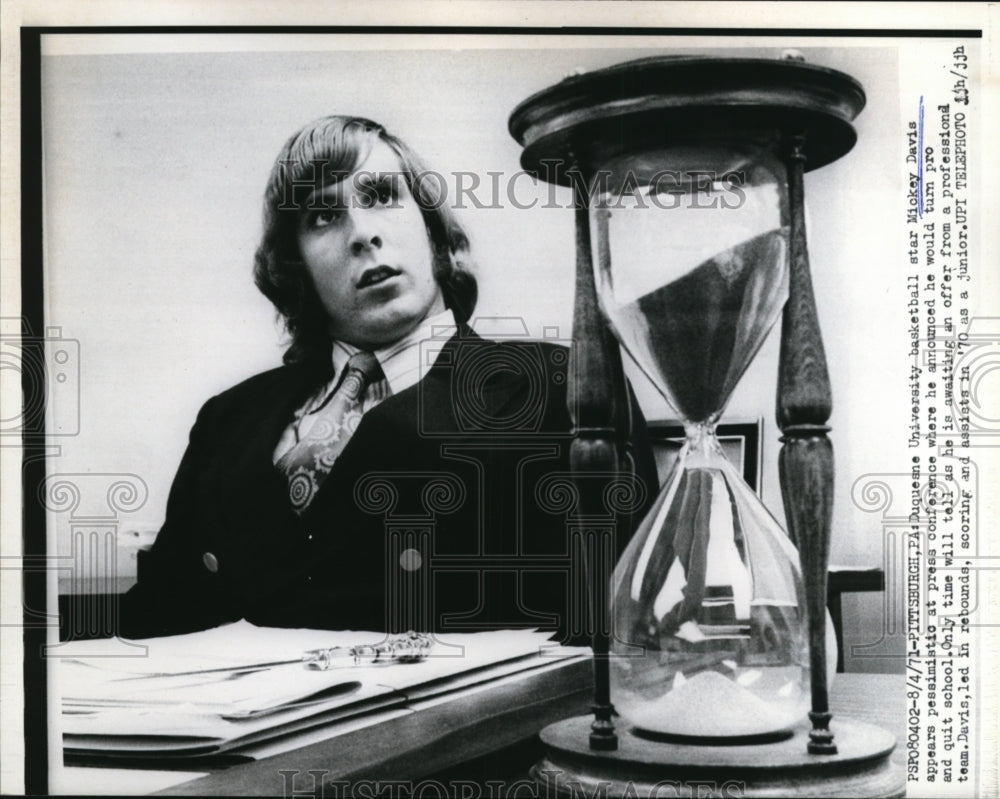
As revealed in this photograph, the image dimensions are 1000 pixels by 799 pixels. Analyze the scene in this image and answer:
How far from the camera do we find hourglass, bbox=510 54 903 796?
3.02 feet

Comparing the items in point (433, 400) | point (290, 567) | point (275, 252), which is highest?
point (275, 252)

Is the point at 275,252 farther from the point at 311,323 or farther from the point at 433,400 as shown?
the point at 433,400

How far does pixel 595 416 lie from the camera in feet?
3.13

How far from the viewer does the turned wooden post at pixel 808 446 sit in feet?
3.04

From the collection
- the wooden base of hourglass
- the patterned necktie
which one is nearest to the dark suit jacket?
the patterned necktie

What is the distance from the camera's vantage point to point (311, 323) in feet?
3.42

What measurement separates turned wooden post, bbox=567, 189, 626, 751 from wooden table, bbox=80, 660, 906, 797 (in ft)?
0.13

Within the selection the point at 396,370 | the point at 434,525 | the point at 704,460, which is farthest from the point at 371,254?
the point at 704,460

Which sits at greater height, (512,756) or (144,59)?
(144,59)

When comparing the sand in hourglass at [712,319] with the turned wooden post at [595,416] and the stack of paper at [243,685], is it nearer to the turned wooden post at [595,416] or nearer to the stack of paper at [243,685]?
the turned wooden post at [595,416]

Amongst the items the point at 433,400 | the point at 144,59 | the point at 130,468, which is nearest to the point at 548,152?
the point at 433,400

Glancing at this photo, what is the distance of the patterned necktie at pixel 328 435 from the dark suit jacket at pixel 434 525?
0.4 inches

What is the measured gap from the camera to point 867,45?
1.03 meters

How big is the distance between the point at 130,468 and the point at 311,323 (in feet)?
0.77
